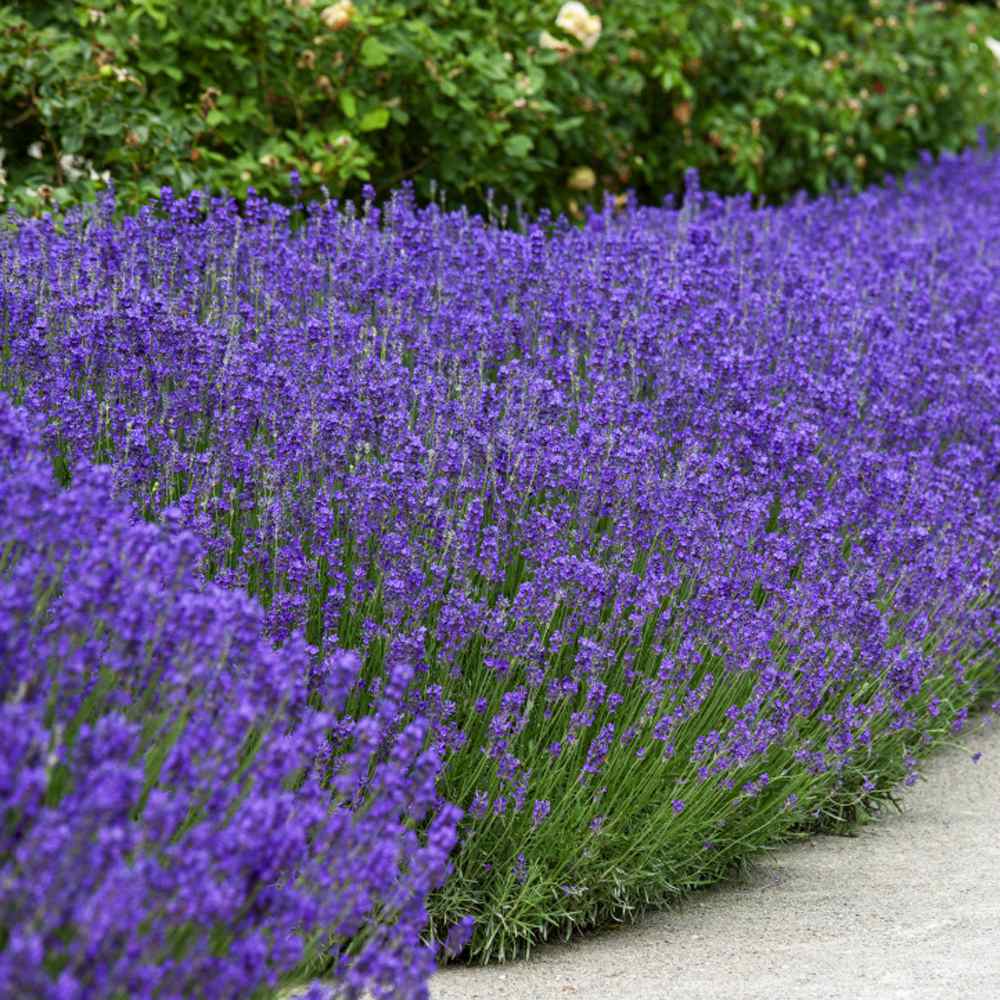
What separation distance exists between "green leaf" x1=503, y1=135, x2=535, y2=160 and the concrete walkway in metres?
3.46

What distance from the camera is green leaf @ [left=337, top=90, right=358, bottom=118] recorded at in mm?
6289

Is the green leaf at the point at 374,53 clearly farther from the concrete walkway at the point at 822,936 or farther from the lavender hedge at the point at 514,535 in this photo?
the concrete walkway at the point at 822,936

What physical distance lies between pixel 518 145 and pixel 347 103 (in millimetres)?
766

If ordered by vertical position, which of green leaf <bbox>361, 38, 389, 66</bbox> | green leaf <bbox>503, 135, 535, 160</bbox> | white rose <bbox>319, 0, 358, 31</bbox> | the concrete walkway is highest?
white rose <bbox>319, 0, 358, 31</bbox>

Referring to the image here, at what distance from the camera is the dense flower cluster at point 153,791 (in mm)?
1869

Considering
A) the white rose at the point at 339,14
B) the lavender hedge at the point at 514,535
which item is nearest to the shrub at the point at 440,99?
the white rose at the point at 339,14

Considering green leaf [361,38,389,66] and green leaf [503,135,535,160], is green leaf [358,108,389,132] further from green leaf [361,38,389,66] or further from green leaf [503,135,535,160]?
green leaf [503,135,535,160]

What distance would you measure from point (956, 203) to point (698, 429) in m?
4.74

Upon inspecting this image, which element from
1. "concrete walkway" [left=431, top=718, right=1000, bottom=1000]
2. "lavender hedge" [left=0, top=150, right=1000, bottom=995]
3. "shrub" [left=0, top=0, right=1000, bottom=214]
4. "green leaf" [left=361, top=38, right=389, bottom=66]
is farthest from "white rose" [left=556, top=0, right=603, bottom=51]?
"concrete walkway" [left=431, top=718, right=1000, bottom=1000]

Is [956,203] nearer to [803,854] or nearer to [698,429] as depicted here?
[698,429]

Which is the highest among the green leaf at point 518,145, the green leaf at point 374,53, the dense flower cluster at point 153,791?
the dense flower cluster at point 153,791

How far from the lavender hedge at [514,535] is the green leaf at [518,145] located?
178 centimetres

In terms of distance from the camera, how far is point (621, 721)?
11.7ft

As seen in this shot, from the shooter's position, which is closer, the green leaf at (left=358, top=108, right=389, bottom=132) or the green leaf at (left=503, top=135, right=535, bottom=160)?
the green leaf at (left=358, top=108, right=389, bottom=132)
